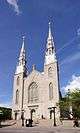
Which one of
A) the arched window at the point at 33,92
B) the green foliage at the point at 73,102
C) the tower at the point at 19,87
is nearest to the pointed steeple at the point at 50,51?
the arched window at the point at 33,92

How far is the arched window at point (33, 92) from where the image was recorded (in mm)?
72125

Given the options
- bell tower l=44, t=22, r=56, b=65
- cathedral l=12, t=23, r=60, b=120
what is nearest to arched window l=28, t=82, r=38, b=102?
cathedral l=12, t=23, r=60, b=120

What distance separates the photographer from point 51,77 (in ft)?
227

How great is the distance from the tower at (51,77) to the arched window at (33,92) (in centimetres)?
532

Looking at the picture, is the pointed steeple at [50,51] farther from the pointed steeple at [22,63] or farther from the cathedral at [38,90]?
the pointed steeple at [22,63]

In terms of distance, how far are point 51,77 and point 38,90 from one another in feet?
21.8

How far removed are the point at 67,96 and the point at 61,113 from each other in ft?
35.2

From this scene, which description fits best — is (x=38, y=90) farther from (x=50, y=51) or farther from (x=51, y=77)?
(x=50, y=51)

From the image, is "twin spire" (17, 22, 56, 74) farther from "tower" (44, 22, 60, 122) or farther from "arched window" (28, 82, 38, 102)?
"arched window" (28, 82, 38, 102)

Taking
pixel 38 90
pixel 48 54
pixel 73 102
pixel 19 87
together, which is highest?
pixel 48 54

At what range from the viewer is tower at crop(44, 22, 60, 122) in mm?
65312

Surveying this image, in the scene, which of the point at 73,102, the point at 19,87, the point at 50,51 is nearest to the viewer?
the point at 73,102

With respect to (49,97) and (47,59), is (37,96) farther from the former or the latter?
(47,59)

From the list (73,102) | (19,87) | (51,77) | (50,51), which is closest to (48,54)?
(50,51)
